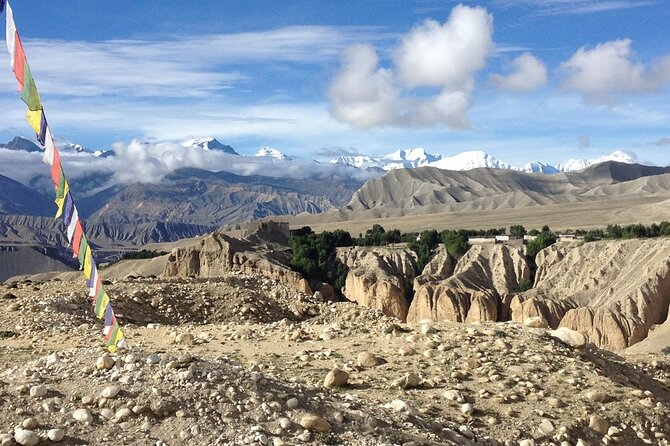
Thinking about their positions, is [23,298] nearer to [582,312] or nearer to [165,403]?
[165,403]

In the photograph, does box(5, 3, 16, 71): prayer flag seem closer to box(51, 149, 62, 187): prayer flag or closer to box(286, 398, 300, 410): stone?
box(51, 149, 62, 187): prayer flag

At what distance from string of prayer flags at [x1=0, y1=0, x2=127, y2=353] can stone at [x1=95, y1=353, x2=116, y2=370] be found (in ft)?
3.34

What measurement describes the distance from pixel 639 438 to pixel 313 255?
54.9 m

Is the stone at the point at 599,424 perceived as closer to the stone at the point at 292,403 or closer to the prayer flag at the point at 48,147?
the stone at the point at 292,403

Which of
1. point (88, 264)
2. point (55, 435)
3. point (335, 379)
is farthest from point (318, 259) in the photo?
point (55, 435)

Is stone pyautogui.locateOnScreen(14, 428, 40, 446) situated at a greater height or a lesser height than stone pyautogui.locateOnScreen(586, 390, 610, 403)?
greater

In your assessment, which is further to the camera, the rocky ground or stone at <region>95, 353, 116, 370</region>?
stone at <region>95, 353, 116, 370</region>

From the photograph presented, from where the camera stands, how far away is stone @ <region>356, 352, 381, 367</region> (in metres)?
12.8

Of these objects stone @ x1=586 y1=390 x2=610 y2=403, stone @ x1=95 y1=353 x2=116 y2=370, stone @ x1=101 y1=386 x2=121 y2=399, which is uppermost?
stone @ x1=95 y1=353 x2=116 y2=370

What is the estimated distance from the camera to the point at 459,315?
159ft

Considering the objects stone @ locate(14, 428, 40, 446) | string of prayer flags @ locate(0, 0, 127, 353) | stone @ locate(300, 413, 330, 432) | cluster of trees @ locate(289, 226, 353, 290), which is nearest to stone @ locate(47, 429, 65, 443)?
stone @ locate(14, 428, 40, 446)

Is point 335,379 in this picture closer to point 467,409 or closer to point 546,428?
point 467,409

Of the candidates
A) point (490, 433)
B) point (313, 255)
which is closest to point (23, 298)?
point (490, 433)

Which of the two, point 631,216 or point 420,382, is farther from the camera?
point 631,216
